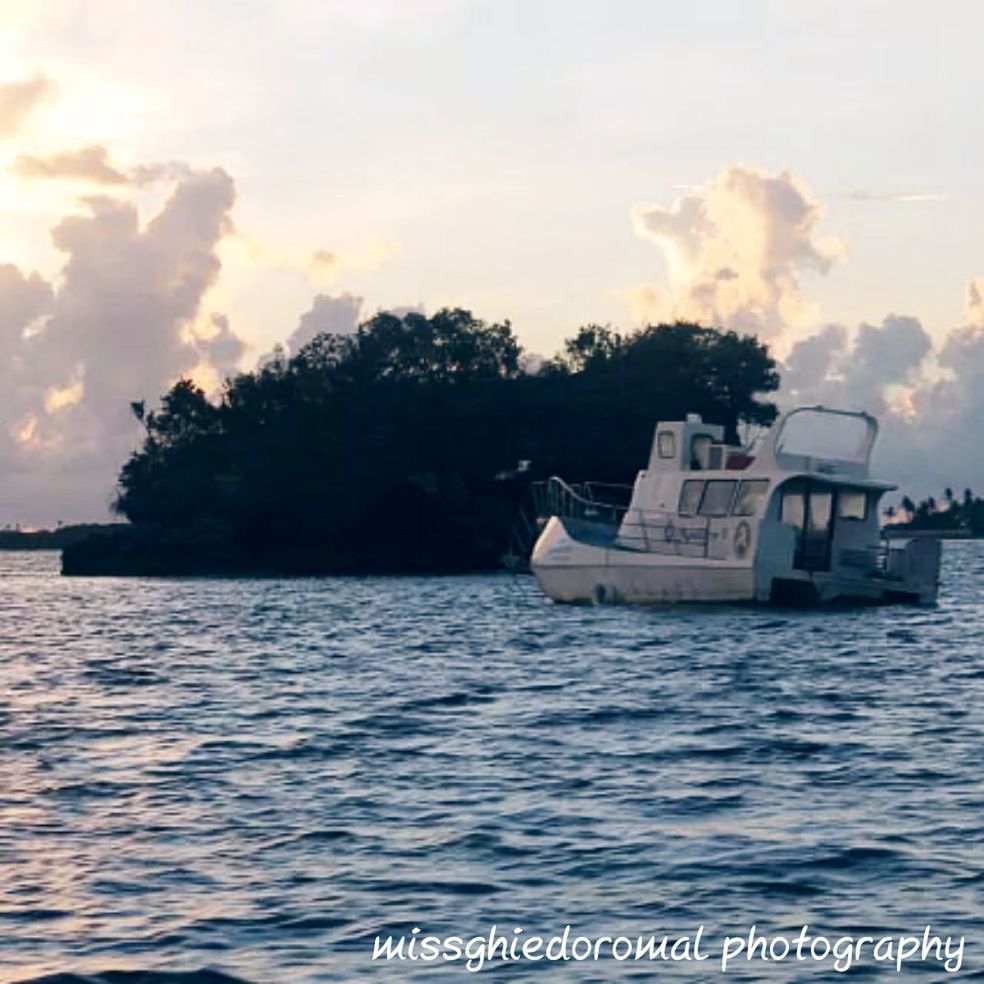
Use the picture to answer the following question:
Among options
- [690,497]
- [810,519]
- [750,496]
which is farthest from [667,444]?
[810,519]

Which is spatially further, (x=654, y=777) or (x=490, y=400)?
(x=490, y=400)

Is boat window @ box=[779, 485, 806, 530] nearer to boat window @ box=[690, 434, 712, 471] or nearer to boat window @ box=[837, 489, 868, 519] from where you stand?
boat window @ box=[837, 489, 868, 519]

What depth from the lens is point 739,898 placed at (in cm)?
1428

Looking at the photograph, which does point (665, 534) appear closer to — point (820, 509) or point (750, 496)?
point (750, 496)

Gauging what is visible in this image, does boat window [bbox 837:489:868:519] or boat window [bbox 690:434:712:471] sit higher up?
boat window [bbox 690:434:712:471]

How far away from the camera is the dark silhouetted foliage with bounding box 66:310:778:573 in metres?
123

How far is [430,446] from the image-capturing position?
126312 millimetres

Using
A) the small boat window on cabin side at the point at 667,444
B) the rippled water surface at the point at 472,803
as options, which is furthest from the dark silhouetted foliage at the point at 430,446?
the rippled water surface at the point at 472,803

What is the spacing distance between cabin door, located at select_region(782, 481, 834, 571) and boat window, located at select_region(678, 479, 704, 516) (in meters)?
2.61

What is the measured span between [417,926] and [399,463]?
112964mm

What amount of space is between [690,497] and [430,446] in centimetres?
7332

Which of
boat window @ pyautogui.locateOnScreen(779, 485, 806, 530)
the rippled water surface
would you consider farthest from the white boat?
the rippled water surface

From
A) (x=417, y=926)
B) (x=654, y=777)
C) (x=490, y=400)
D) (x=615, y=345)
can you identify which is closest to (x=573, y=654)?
(x=654, y=777)

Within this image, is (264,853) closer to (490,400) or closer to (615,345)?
(490,400)
